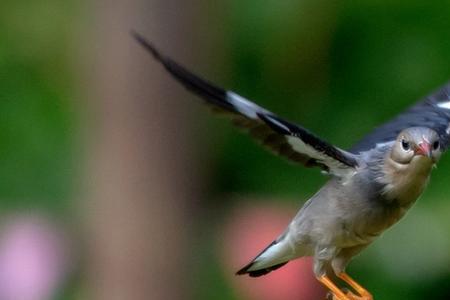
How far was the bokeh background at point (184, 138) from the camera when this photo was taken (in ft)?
9.26

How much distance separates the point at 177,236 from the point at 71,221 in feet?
1.42

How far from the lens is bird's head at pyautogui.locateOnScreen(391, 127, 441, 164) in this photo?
177 cm

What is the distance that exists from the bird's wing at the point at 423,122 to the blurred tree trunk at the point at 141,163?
2.37 ft

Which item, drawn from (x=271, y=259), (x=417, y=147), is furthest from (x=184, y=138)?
(x=417, y=147)

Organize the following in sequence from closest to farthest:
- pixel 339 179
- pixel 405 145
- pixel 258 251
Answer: pixel 405 145 < pixel 339 179 < pixel 258 251

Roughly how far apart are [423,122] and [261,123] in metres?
0.45

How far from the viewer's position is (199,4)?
2949mm

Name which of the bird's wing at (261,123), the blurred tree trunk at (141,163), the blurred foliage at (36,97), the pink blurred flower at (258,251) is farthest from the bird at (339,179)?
the blurred foliage at (36,97)

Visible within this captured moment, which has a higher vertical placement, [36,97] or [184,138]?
[36,97]

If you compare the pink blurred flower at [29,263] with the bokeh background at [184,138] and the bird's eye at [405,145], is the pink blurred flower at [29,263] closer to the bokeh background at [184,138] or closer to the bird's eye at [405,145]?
the bokeh background at [184,138]

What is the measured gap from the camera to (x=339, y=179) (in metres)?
1.92

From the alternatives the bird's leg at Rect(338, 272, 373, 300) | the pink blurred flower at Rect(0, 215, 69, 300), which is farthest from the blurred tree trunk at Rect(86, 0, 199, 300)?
the bird's leg at Rect(338, 272, 373, 300)

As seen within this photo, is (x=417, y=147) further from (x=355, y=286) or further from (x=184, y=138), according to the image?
(x=184, y=138)

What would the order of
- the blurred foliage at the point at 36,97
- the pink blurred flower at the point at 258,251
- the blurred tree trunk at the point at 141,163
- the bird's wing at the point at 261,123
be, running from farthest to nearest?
the blurred foliage at the point at 36,97
the blurred tree trunk at the point at 141,163
the pink blurred flower at the point at 258,251
the bird's wing at the point at 261,123
